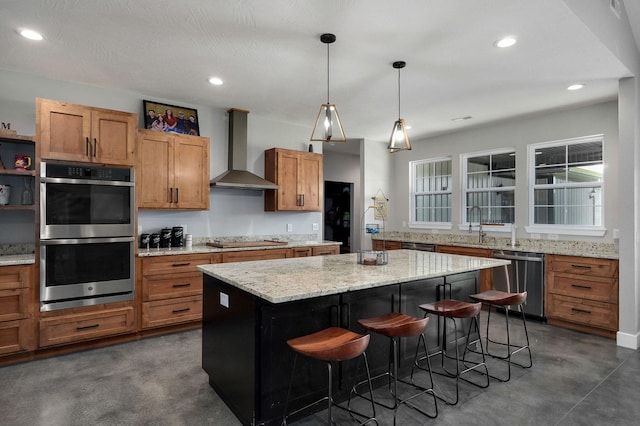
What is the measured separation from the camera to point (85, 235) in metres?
3.39

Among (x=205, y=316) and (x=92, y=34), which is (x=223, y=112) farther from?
(x=205, y=316)

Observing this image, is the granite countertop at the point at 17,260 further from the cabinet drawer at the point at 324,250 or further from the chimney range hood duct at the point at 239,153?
the cabinet drawer at the point at 324,250

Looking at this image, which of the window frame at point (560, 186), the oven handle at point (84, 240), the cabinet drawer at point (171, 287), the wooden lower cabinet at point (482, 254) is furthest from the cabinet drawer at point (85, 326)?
the window frame at point (560, 186)

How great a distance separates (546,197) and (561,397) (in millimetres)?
3261

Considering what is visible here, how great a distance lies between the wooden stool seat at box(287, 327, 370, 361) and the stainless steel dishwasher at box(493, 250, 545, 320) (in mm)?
3370

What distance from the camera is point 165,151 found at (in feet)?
13.6

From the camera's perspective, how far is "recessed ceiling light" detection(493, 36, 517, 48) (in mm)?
2803

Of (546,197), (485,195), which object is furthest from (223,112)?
(546,197)

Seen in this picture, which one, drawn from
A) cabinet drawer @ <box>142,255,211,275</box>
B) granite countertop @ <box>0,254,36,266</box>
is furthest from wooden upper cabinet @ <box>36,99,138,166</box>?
cabinet drawer @ <box>142,255,211,275</box>

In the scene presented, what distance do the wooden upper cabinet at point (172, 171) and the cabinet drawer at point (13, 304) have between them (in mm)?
1319

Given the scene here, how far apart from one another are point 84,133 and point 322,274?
2758mm

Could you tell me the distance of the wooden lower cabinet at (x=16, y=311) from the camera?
302cm

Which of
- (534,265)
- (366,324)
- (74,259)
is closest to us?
(366,324)

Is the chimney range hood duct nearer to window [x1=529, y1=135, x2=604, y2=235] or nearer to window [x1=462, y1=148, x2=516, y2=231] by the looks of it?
window [x1=462, y1=148, x2=516, y2=231]
